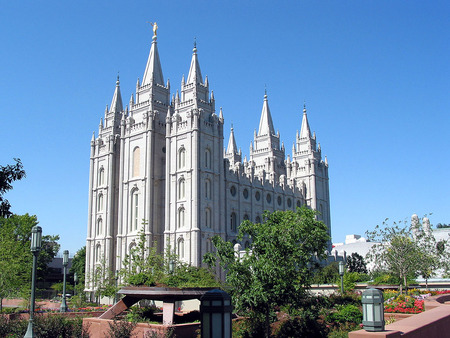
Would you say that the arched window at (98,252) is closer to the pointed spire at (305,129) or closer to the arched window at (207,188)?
the arched window at (207,188)

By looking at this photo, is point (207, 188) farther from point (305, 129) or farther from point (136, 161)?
point (305, 129)

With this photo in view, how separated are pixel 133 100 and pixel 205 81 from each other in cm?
896

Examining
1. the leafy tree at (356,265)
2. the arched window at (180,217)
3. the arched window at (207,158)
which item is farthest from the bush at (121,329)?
the leafy tree at (356,265)

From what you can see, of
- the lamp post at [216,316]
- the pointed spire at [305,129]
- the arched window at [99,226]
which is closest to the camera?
the lamp post at [216,316]

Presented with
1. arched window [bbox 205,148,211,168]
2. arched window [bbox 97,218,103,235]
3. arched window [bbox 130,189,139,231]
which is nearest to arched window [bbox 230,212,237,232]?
arched window [bbox 205,148,211,168]

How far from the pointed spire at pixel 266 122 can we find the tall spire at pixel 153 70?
20.3 meters

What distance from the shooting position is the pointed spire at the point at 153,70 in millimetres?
55053

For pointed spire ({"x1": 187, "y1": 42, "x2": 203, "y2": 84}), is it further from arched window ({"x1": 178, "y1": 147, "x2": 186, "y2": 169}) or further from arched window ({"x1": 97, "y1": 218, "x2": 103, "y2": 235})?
arched window ({"x1": 97, "y1": 218, "x2": 103, "y2": 235})

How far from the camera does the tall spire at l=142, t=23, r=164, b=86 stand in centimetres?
5506

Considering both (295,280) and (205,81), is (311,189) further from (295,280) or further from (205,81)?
(295,280)

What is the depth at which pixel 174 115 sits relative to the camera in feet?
169

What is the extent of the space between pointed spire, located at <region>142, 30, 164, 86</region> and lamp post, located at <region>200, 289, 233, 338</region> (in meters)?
49.0

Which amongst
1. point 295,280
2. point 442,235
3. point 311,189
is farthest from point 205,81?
point 295,280

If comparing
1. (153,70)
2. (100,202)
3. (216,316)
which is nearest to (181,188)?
(100,202)
